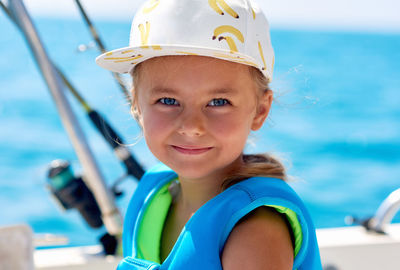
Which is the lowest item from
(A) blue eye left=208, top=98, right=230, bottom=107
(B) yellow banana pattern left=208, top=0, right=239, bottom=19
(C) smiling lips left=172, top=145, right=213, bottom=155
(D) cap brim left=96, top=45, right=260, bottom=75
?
(C) smiling lips left=172, top=145, right=213, bottom=155

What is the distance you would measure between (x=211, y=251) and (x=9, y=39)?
813 inches

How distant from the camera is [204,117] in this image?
986 mm

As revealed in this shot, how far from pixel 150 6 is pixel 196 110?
227 millimetres

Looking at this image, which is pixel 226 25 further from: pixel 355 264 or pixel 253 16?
pixel 355 264

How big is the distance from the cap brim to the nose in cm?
12

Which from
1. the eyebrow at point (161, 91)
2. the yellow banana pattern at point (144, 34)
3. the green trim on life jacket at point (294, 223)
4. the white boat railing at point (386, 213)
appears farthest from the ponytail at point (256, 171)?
the white boat railing at point (386, 213)

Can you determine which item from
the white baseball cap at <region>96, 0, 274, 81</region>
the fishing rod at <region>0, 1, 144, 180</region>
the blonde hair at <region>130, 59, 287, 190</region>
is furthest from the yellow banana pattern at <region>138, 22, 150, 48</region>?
the fishing rod at <region>0, 1, 144, 180</region>

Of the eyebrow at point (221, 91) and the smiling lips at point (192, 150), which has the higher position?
the eyebrow at point (221, 91)

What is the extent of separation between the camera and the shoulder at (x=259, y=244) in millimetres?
859

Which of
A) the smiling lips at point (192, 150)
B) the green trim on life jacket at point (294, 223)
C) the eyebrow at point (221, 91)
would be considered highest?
the eyebrow at point (221, 91)

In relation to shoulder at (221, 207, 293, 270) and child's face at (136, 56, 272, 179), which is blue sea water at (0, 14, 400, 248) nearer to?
child's face at (136, 56, 272, 179)

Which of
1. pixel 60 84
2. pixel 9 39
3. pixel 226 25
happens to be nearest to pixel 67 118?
pixel 60 84

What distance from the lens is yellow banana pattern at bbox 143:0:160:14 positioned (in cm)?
100

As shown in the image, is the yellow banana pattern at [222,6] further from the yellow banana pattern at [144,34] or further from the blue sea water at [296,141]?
the blue sea water at [296,141]
